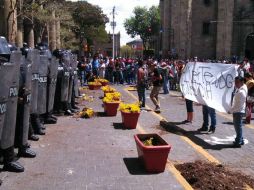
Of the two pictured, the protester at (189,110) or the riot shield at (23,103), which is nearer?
the riot shield at (23,103)

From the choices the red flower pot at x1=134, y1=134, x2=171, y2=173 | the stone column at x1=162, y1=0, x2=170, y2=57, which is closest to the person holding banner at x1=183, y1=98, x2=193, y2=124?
the red flower pot at x1=134, y1=134, x2=171, y2=173

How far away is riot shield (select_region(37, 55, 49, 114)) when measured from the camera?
35.5ft

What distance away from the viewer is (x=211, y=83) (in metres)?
12.3

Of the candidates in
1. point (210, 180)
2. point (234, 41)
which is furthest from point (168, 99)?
point (234, 41)

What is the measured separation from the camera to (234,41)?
5866 centimetres

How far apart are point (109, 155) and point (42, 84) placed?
2961mm

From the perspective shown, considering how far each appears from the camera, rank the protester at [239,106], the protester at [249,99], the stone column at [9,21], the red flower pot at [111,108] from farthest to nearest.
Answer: the stone column at [9,21] → the red flower pot at [111,108] → the protester at [249,99] → the protester at [239,106]

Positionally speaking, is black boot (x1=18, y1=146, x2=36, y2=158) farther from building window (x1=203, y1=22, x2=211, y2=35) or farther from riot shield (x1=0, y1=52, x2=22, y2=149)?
building window (x1=203, y1=22, x2=211, y2=35)

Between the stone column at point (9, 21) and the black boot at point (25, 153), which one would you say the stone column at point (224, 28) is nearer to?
the stone column at point (9, 21)

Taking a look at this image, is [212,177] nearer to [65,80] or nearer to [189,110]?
[189,110]

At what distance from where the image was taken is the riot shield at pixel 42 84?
1082cm

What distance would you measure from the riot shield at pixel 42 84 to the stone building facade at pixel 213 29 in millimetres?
49059

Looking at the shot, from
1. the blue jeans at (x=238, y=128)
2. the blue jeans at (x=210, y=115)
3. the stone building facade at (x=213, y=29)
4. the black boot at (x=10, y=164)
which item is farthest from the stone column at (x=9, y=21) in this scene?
the stone building facade at (x=213, y=29)

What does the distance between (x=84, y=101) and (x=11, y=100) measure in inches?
490
